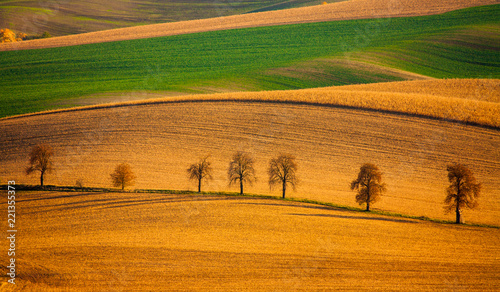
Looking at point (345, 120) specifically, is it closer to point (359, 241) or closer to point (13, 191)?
point (359, 241)

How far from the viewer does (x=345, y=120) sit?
42.3 m

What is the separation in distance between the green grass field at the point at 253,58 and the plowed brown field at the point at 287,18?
3926 mm

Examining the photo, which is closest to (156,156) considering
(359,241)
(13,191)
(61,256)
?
(13,191)

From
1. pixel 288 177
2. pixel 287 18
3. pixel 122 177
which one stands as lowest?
pixel 122 177

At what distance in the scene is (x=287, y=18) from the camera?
8631cm

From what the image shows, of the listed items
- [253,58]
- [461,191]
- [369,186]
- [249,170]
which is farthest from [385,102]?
[253,58]

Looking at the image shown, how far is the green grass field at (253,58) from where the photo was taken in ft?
187

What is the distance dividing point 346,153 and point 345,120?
19.0ft

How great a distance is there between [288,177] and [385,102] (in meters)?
18.8

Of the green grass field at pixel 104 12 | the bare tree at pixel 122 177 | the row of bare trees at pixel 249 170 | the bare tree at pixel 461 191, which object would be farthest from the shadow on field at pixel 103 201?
the green grass field at pixel 104 12

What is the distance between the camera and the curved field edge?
40.8 metres

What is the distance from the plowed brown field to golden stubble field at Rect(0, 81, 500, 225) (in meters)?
38.2

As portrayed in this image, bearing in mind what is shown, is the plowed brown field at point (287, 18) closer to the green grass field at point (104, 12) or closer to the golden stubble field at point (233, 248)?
the green grass field at point (104, 12)

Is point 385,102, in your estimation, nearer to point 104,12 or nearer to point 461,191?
point 461,191
